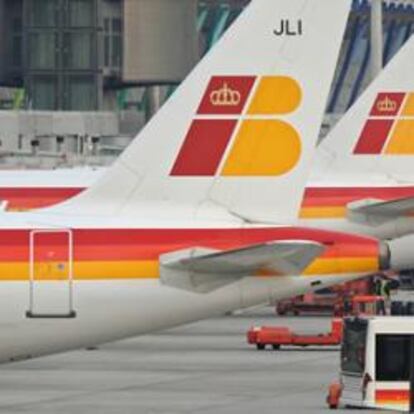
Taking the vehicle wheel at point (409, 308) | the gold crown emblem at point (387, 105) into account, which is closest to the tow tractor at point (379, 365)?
the vehicle wheel at point (409, 308)

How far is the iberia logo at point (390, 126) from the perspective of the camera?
61.9 meters

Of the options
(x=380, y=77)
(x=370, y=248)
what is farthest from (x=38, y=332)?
(x=380, y=77)

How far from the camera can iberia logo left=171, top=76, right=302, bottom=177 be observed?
3275 cm

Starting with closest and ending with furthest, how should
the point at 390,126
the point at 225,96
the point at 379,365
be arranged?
the point at 225,96
the point at 379,365
the point at 390,126

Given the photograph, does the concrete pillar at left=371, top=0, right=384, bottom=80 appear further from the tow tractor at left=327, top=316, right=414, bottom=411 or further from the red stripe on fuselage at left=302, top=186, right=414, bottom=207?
the tow tractor at left=327, top=316, right=414, bottom=411

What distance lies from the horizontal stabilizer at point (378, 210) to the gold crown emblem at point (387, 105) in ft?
12.2

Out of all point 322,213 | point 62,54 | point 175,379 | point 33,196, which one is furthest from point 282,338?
point 62,54

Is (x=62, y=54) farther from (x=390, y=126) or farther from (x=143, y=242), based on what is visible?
(x=143, y=242)

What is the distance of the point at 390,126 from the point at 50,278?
31.7 metres

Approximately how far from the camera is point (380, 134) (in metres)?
62.2

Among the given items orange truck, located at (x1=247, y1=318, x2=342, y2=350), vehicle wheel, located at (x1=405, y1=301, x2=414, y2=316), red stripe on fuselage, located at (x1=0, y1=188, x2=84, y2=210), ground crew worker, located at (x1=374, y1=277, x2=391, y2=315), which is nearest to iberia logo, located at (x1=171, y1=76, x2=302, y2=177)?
vehicle wheel, located at (x1=405, y1=301, x2=414, y2=316)

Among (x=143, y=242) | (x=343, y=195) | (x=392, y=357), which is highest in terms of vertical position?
(x=343, y=195)

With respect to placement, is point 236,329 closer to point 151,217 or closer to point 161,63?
point 151,217

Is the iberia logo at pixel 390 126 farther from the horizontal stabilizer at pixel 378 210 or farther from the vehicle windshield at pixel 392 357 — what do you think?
the vehicle windshield at pixel 392 357
